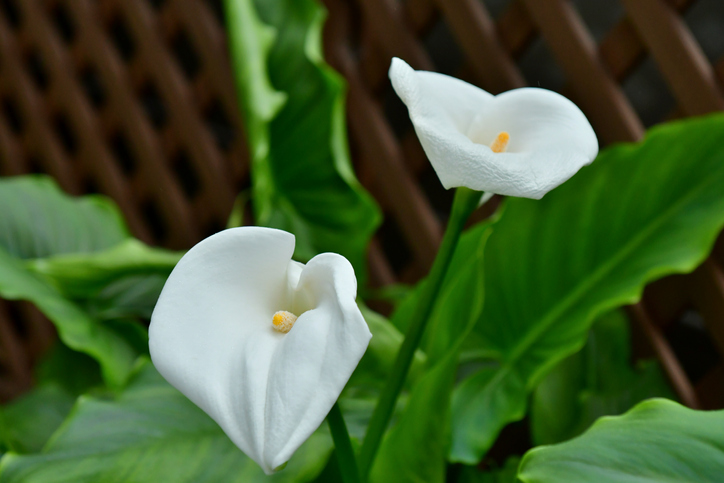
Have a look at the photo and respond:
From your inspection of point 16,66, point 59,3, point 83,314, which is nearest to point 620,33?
point 83,314

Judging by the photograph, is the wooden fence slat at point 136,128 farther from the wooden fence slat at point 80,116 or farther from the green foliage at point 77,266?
the green foliage at point 77,266

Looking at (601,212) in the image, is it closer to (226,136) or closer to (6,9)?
(226,136)

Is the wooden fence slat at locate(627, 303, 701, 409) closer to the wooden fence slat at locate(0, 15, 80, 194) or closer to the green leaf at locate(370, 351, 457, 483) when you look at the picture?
the green leaf at locate(370, 351, 457, 483)

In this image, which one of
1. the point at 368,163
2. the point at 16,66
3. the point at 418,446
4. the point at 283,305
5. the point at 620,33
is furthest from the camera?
the point at 16,66

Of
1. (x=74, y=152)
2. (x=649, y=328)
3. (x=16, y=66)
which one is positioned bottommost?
(x=649, y=328)

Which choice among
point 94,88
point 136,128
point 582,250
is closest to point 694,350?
point 582,250

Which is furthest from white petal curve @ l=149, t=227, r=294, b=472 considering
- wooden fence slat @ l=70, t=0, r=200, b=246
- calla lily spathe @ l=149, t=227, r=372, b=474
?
wooden fence slat @ l=70, t=0, r=200, b=246
